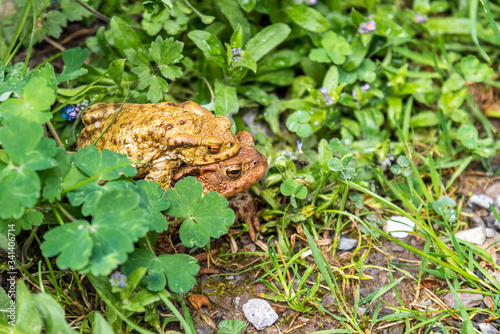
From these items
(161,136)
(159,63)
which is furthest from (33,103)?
(159,63)

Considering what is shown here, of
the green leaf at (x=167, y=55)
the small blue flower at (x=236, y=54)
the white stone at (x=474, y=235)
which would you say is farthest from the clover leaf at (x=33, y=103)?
the white stone at (x=474, y=235)

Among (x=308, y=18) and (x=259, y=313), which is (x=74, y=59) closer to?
(x=308, y=18)

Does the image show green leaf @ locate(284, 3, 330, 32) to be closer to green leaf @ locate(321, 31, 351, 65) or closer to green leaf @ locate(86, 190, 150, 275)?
green leaf @ locate(321, 31, 351, 65)

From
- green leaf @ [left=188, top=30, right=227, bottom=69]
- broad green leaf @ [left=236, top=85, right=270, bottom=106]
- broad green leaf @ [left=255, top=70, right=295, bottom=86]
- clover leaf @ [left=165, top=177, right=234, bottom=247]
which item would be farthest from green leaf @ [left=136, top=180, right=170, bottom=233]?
broad green leaf @ [left=255, top=70, right=295, bottom=86]

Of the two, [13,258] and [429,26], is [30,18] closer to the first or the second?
[13,258]

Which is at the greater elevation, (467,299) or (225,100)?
(225,100)

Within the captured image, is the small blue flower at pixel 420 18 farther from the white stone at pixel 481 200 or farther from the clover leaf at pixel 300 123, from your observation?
the white stone at pixel 481 200

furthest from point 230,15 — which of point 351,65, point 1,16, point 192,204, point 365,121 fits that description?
point 1,16
